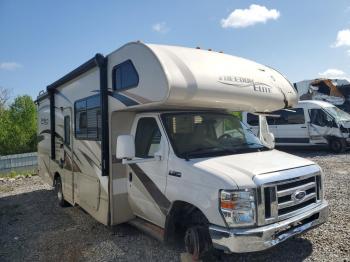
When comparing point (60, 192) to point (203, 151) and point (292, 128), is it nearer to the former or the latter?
point (203, 151)

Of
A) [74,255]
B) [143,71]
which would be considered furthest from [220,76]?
[74,255]

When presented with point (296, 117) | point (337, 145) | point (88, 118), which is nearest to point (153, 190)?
point (88, 118)

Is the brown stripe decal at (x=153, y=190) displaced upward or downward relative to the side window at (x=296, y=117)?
downward

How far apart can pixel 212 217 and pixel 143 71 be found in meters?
2.23

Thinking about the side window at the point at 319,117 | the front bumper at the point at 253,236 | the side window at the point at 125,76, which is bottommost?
the front bumper at the point at 253,236

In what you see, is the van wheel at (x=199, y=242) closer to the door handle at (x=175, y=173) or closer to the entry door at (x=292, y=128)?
the door handle at (x=175, y=173)

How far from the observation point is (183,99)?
4.59 metres

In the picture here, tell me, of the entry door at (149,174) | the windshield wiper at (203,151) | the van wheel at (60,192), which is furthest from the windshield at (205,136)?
the van wheel at (60,192)

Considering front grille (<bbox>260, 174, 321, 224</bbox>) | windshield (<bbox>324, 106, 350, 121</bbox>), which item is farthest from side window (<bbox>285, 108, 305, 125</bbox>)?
front grille (<bbox>260, 174, 321, 224</bbox>)

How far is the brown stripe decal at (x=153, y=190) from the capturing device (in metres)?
4.84

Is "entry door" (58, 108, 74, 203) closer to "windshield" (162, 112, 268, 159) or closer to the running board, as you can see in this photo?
the running board

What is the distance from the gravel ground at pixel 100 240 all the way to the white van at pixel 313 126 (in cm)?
665

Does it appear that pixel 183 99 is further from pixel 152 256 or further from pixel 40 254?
pixel 40 254

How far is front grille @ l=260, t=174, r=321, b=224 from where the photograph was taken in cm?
400
